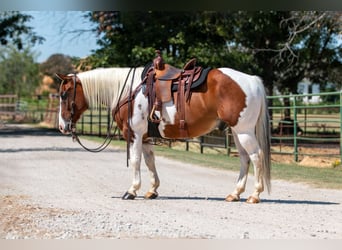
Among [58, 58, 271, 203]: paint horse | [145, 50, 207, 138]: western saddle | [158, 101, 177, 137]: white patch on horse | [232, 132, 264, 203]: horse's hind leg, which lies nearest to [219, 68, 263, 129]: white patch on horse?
[58, 58, 271, 203]: paint horse

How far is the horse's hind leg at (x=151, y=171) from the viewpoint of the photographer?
6629mm

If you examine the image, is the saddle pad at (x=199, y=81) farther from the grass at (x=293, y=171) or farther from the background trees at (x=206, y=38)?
the background trees at (x=206, y=38)

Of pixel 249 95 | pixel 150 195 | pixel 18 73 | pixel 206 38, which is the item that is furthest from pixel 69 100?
pixel 18 73

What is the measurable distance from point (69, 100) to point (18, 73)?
32772 mm

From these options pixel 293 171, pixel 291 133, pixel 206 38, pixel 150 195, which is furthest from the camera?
pixel 291 133

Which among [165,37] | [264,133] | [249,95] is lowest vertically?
[264,133]

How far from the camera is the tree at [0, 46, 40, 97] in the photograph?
120 ft

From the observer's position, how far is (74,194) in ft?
22.9

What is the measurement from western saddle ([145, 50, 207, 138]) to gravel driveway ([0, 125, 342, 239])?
0.99m

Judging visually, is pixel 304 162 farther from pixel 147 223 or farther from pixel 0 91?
pixel 0 91

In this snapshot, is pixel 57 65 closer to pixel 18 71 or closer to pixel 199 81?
pixel 18 71

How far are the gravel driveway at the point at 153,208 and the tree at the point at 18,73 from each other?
2770 centimetres

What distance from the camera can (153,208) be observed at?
5957 millimetres
